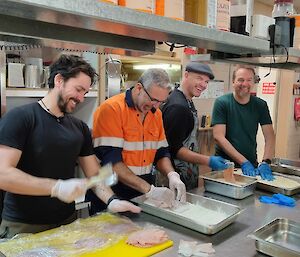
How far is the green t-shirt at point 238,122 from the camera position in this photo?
2842mm

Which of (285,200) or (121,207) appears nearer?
(121,207)

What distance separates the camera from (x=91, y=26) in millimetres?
1113

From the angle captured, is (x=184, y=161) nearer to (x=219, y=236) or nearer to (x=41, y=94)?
(x=219, y=236)

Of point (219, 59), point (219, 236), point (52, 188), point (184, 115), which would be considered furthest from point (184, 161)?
point (52, 188)

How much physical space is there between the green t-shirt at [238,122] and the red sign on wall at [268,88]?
268 cm

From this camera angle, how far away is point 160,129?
2121 millimetres

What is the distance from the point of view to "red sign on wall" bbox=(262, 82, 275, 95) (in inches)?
210

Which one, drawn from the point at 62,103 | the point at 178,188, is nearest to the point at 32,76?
the point at 62,103

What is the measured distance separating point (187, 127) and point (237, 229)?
92 centimetres

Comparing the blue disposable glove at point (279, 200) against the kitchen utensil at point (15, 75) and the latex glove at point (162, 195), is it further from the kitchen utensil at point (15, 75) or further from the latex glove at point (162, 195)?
the kitchen utensil at point (15, 75)

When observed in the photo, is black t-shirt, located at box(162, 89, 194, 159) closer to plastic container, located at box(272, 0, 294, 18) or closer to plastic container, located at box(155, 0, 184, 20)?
plastic container, located at box(272, 0, 294, 18)

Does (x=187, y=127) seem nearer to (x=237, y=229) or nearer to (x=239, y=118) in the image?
(x=239, y=118)

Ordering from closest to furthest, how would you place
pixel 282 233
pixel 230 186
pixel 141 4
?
pixel 141 4, pixel 282 233, pixel 230 186

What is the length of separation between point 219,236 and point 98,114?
96cm
